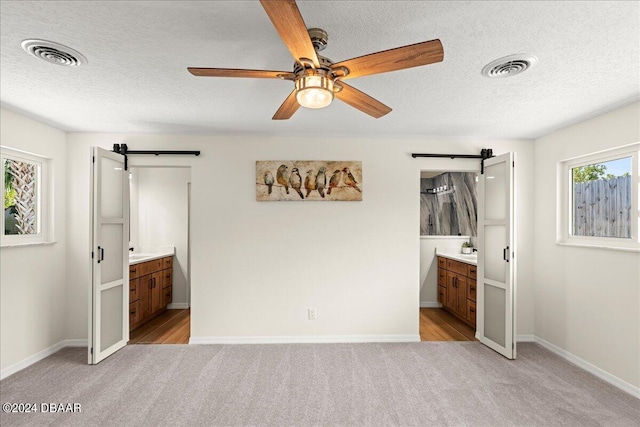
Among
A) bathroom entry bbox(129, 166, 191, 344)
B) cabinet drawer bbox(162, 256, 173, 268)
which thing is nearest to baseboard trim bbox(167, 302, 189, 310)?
bathroom entry bbox(129, 166, 191, 344)

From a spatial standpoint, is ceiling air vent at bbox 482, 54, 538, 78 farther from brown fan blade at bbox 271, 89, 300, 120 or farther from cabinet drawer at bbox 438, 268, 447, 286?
cabinet drawer at bbox 438, 268, 447, 286

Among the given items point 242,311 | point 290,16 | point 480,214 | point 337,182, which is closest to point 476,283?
point 480,214

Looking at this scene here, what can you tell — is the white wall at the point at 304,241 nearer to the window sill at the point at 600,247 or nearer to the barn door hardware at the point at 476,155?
the barn door hardware at the point at 476,155

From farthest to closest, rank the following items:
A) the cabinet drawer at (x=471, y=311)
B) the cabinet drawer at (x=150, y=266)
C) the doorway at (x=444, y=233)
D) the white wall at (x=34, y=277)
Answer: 1. the doorway at (x=444, y=233)
2. the cabinet drawer at (x=150, y=266)
3. the cabinet drawer at (x=471, y=311)
4. the white wall at (x=34, y=277)

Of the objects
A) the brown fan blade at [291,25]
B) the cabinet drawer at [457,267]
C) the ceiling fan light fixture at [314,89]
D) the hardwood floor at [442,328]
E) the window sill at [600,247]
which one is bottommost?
the hardwood floor at [442,328]

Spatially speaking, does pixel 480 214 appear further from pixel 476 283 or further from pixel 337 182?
pixel 337 182

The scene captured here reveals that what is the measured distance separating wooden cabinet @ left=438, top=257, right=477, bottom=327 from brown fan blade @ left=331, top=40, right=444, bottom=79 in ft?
11.3

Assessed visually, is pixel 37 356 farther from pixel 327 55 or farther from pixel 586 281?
pixel 586 281

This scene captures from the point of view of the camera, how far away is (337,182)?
3957mm

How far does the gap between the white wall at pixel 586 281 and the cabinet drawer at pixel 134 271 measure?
486 cm

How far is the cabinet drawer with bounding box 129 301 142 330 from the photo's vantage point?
13.6 feet

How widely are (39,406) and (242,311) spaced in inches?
72.9

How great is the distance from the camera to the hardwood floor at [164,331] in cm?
396

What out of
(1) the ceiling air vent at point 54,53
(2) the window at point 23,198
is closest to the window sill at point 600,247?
(1) the ceiling air vent at point 54,53
